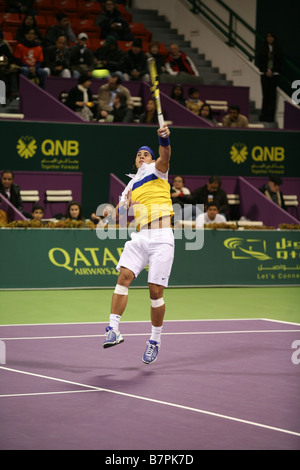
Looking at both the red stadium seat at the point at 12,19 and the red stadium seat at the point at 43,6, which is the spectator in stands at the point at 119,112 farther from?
the red stadium seat at the point at 43,6

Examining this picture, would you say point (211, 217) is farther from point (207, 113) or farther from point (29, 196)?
point (207, 113)

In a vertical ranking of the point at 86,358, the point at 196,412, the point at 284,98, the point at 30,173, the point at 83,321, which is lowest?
the point at 196,412

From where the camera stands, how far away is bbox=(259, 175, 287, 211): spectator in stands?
Result: 58.2ft

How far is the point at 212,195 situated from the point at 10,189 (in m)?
4.05

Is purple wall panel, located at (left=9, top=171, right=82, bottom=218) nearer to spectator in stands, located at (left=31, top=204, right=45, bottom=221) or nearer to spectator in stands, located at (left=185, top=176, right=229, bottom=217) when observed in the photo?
spectator in stands, located at (left=31, top=204, right=45, bottom=221)

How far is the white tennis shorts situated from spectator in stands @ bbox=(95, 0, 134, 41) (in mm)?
13750

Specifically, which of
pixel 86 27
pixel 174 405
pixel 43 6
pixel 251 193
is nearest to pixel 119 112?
pixel 251 193

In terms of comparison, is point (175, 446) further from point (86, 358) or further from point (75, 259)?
point (75, 259)

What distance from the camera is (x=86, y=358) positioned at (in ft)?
29.0

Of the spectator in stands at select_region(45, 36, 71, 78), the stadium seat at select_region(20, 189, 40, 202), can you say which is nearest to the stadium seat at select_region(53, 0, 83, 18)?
the spectator in stands at select_region(45, 36, 71, 78)

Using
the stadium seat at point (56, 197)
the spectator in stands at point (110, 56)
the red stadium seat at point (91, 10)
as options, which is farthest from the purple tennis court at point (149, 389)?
the red stadium seat at point (91, 10)

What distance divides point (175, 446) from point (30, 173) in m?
12.2

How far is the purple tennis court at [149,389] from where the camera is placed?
5.99 m
